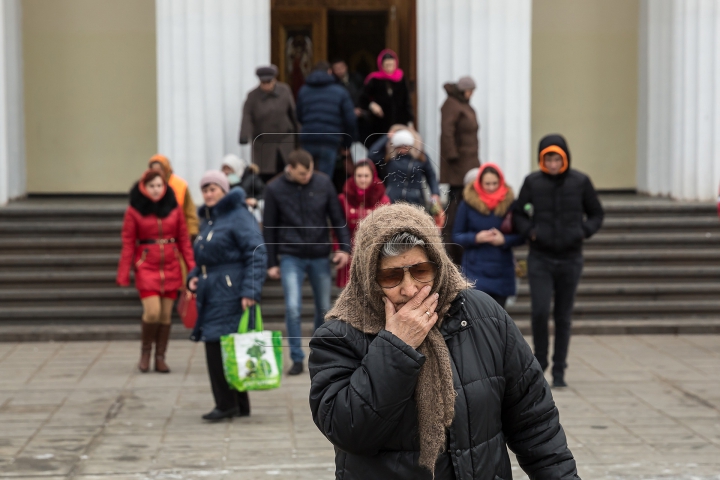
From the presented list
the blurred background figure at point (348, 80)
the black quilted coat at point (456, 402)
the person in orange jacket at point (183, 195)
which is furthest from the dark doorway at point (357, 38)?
the black quilted coat at point (456, 402)

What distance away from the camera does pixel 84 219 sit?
1259 centimetres

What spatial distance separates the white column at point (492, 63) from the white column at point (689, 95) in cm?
208

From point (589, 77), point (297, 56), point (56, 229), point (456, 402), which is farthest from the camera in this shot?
point (297, 56)

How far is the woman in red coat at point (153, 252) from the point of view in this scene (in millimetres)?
9148

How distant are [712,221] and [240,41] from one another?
230 inches

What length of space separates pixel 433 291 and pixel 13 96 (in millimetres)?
12596

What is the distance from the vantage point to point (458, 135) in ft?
39.0

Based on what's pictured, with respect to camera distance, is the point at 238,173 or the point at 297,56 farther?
the point at 297,56

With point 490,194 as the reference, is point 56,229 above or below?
below

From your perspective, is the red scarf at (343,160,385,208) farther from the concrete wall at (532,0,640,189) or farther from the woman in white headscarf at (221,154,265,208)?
the concrete wall at (532,0,640,189)

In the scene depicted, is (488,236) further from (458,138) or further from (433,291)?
(433,291)

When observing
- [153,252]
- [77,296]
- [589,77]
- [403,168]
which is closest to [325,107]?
[153,252]

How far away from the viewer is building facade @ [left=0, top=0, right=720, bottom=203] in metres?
12.9

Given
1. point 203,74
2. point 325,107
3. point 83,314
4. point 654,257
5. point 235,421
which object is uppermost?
point 203,74
